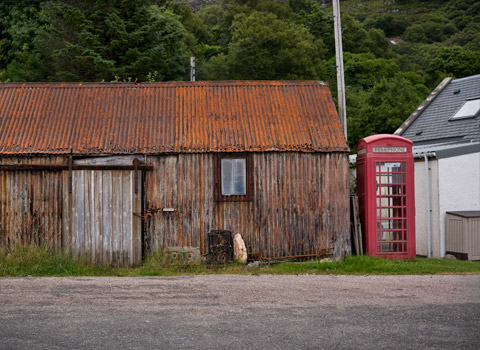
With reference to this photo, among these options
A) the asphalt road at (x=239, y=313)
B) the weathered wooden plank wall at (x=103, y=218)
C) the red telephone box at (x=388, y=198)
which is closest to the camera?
the asphalt road at (x=239, y=313)

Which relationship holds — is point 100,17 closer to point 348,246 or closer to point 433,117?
point 433,117

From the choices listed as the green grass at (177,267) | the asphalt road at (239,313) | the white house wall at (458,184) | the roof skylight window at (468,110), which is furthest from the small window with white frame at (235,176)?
the roof skylight window at (468,110)

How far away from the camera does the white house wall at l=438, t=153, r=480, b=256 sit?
15.5 m

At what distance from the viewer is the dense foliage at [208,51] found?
33250 mm

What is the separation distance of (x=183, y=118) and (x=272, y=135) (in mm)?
2457

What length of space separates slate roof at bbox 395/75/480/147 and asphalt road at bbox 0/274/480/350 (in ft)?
38.8

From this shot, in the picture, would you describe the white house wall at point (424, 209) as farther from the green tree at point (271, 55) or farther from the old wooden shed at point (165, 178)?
the green tree at point (271, 55)

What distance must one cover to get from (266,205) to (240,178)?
953 millimetres

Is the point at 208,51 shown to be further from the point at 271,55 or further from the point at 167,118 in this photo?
A: the point at 167,118

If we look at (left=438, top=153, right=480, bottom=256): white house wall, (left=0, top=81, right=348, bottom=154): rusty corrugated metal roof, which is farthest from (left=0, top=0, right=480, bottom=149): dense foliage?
(left=438, top=153, right=480, bottom=256): white house wall

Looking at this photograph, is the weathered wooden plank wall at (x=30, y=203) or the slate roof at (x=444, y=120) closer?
the weathered wooden plank wall at (x=30, y=203)

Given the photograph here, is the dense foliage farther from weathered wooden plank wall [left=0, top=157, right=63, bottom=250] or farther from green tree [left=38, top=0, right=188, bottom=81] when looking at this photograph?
weathered wooden plank wall [left=0, top=157, right=63, bottom=250]

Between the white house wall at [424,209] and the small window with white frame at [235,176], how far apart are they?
5.35 metres

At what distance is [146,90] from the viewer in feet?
51.8
